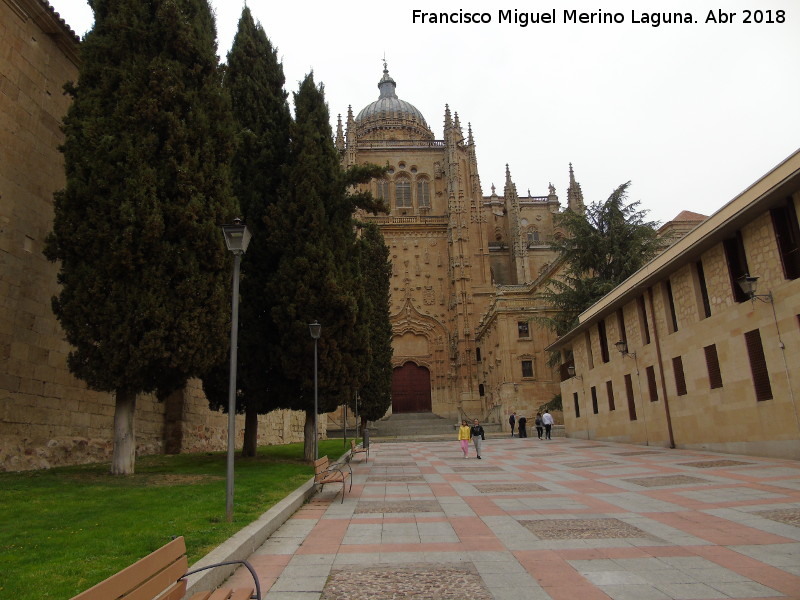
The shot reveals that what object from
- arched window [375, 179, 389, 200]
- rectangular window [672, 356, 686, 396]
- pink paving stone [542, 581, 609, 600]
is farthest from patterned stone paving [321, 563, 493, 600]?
arched window [375, 179, 389, 200]

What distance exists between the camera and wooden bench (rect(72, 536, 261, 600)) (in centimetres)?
241

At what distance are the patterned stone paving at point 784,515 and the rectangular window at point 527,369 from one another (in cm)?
2578

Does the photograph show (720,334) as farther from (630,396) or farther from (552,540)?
(552,540)

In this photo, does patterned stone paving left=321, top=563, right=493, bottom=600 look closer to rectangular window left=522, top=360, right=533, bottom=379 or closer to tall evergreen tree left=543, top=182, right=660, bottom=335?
tall evergreen tree left=543, top=182, right=660, bottom=335

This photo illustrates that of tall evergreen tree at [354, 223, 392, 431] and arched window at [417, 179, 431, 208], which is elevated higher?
arched window at [417, 179, 431, 208]

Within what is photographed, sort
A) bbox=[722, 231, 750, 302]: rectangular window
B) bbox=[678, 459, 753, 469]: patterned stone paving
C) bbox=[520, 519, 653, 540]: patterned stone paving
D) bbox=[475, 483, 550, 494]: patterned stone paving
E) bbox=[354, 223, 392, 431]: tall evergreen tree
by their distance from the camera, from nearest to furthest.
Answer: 1. bbox=[520, 519, 653, 540]: patterned stone paving
2. bbox=[475, 483, 550, 494]: patterned stone paving
3. bbox=[678, 459, 753, 469]: patterned stone paving
4. bbox=[722, 231, 750, 302]: rectangular window
5. bbox=[354, 223, 392, 431]: tall evergreen tree

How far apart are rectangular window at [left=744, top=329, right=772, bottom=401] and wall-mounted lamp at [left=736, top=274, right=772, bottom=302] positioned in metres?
0.83

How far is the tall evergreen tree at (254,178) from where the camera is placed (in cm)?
1423

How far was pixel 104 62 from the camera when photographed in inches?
430

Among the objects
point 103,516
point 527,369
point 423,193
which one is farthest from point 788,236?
point 423,193

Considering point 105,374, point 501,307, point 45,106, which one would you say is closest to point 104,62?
point 45,106

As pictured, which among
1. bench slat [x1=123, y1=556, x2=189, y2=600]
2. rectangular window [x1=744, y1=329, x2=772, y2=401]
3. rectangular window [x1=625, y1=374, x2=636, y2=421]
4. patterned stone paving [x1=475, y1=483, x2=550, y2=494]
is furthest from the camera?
rectangular window [x1=625, y1=374, x2=636, y2=421]

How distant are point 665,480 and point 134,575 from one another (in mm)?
9560

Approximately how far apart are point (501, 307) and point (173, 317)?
25851 millimetres
